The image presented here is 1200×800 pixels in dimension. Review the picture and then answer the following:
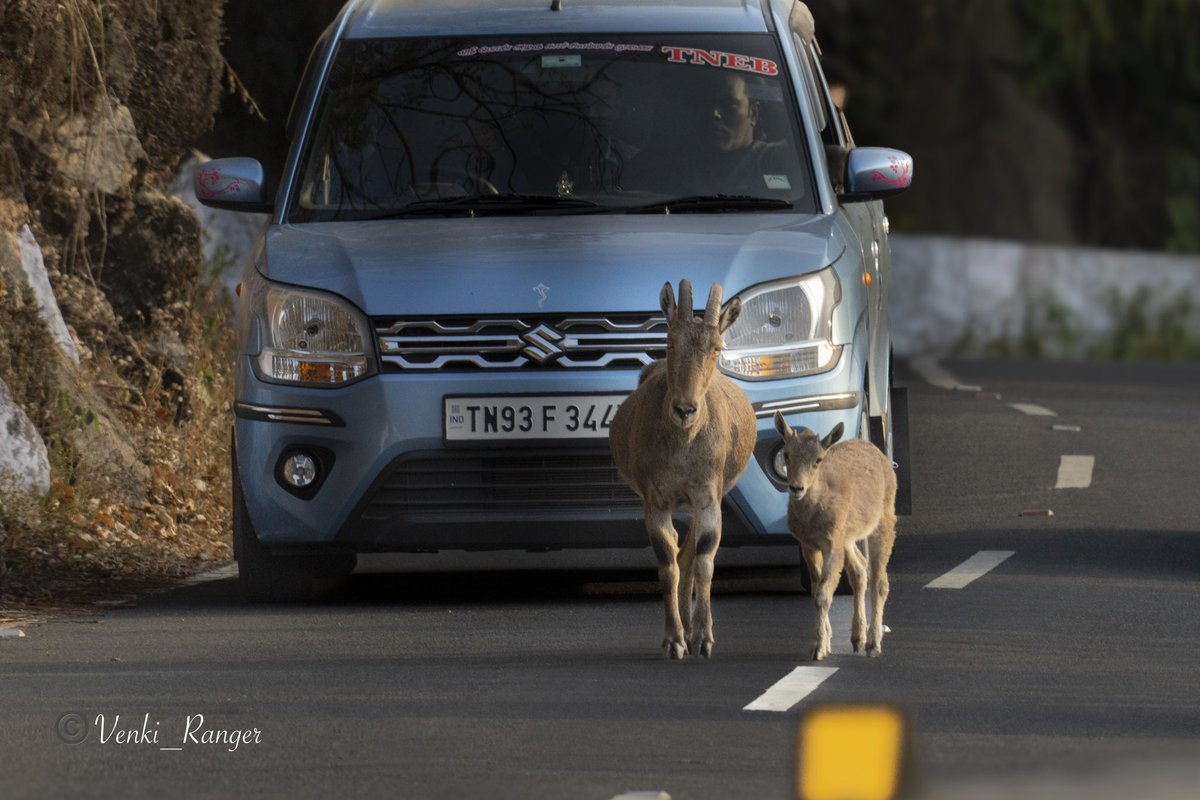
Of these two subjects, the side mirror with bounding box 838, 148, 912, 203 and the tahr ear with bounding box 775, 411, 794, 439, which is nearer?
the tahr ear with bounding box 775, 411, 794, 439

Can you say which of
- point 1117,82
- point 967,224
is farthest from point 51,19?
point 1117,82

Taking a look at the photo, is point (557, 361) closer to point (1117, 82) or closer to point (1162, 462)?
point (1162, 462)

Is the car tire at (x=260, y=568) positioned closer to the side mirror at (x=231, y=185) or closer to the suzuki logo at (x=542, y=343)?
the side mirror at (x=231, y=185)

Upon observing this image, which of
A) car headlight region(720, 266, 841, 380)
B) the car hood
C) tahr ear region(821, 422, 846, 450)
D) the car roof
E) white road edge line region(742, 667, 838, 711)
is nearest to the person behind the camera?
white road edge line region(742, 667, 838, 711)

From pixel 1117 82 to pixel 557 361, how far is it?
101 ft

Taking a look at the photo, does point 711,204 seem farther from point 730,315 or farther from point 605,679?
point 605,679

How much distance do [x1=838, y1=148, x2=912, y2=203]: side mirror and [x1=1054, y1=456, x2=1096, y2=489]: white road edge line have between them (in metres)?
4.34

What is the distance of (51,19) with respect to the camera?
14367 millimetres

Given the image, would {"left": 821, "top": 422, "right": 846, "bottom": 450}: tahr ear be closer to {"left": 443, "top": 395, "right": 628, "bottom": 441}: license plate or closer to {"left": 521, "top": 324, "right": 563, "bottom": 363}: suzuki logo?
{"left": 443, "top": 395, "right": 628, "bottom": 441}: license plate

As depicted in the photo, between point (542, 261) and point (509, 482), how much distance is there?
0.80 meters

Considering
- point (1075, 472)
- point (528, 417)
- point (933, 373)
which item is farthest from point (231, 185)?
point (933, 373)

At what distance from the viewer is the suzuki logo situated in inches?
421

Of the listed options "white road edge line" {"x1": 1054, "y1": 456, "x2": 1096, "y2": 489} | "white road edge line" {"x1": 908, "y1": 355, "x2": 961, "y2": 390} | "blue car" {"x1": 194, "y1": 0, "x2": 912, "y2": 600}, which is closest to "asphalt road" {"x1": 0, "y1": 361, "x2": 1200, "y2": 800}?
"blue car" {"x1": 194, "y1": 0, "x2": 912, "y2": 600}

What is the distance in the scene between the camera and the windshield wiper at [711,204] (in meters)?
11.4
